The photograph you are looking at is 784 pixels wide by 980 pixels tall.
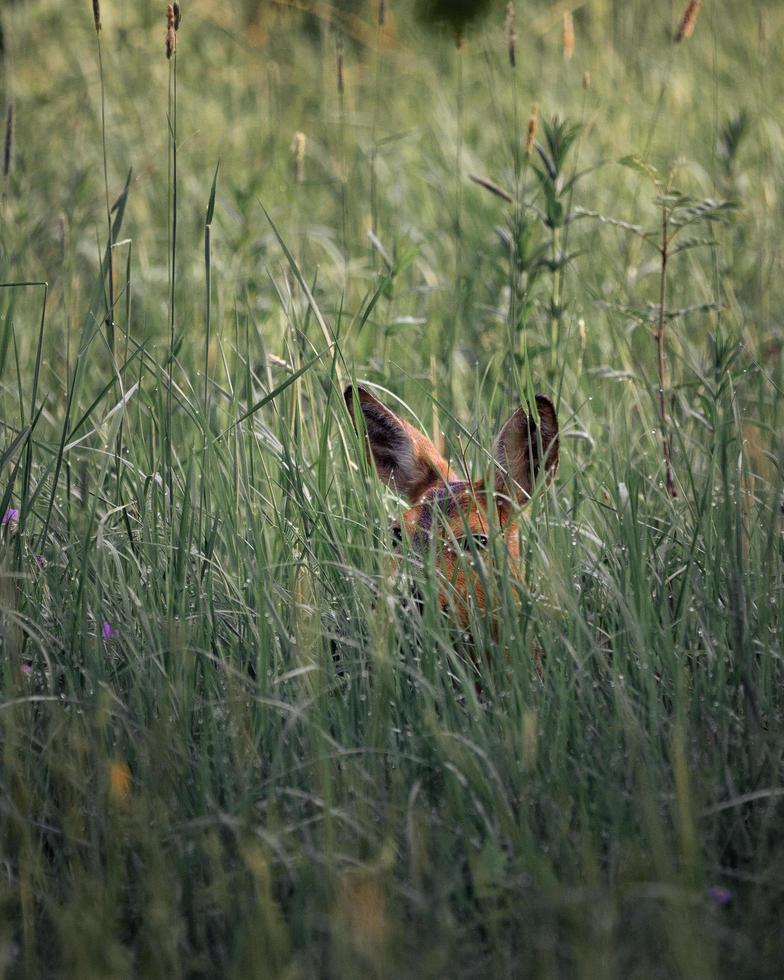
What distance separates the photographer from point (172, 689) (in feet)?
9.57

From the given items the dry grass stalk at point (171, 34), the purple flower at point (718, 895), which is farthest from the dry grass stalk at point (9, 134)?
the purple flower at point (718, 895)

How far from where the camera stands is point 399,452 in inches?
171

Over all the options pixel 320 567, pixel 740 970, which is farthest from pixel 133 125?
pixel 740 970

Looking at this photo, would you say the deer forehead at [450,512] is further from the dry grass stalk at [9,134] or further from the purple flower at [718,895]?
the dry grass stalk at [9,134]

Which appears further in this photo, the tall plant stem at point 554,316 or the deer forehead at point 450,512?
the tall plant stem at point 554,316

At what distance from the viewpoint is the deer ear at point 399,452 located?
4.18 metres

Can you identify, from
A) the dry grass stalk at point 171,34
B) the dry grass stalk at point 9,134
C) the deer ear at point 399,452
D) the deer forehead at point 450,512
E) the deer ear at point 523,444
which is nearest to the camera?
the dry grass stalk at point 171,34

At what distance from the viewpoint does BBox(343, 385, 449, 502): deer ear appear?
418cm

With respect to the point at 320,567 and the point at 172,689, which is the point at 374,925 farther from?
the point at 320,567

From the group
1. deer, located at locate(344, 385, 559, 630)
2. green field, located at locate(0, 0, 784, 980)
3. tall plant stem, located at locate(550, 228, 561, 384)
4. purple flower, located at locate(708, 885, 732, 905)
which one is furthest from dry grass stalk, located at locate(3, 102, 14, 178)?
purple flower, located at locate(708, 885, 732, 905)

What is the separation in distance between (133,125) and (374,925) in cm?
630

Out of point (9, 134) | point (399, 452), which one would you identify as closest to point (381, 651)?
point (399, 452)

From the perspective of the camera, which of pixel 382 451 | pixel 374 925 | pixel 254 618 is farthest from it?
pixel 382 451

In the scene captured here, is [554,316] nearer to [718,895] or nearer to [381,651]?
[381,651]
